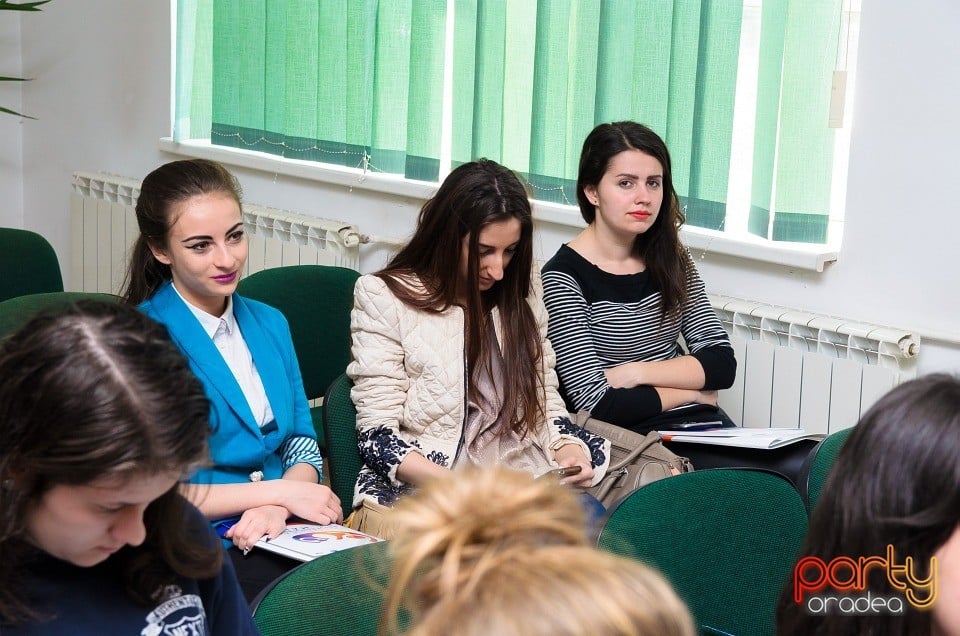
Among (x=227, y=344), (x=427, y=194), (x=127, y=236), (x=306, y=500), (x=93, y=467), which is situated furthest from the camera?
(x=127, y=236)

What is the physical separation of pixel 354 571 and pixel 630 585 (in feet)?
2.27

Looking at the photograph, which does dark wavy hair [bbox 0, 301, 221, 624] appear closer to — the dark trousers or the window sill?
the dark trousers

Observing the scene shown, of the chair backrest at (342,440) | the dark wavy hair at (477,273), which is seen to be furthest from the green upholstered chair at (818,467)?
the chair backrest at (342,440)

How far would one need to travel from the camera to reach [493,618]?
0.69 metres

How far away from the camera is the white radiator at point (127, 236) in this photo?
3.85 meters

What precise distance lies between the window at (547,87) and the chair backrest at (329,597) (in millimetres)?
1941

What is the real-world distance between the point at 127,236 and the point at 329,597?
3.46m

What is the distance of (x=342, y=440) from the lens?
220 centimetres

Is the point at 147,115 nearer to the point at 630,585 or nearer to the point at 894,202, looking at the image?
the point at 894,202

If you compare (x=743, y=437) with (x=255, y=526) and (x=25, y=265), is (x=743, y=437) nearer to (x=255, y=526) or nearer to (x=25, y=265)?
(x=255, y=526)

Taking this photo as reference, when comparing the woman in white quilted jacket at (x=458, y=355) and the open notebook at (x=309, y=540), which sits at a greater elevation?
the woman in white quilted jacket at (x=458, y=355)

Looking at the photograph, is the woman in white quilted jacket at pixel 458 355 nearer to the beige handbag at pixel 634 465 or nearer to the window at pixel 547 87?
the beige handbag at pixel 634 465

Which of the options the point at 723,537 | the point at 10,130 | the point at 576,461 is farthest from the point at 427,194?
the point at 10,130

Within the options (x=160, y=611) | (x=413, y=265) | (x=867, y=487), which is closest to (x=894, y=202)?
(x=413, y=265)
